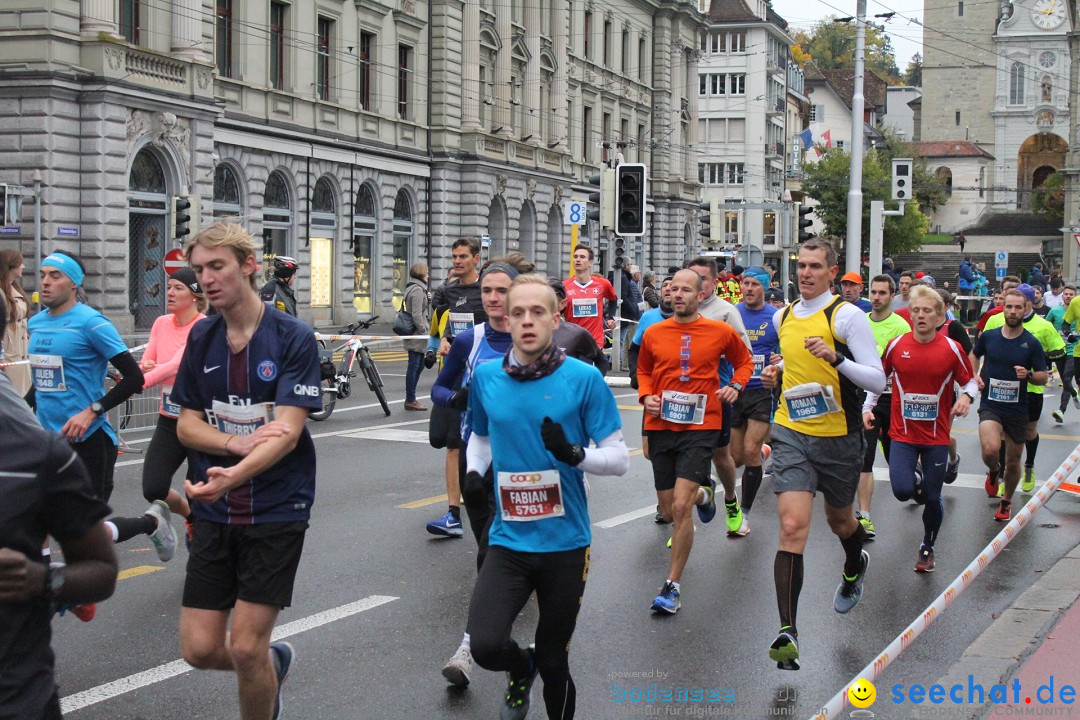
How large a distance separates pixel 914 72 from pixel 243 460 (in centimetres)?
15243

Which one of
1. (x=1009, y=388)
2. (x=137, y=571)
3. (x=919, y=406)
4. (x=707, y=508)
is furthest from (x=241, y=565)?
(x=1009, y=388)

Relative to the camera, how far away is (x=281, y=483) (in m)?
4.69

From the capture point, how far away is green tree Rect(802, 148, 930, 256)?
8531 cm

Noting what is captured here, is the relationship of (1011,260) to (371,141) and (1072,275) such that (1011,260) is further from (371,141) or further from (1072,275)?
(371,141)

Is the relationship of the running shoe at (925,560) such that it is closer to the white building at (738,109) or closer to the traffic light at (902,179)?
the traffic light at (902,179)

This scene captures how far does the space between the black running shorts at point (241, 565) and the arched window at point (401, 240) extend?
126 ft

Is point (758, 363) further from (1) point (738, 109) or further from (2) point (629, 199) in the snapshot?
(1) point (738, 109)

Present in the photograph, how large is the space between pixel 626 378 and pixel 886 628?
1792 cm

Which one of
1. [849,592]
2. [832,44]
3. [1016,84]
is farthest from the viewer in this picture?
[832,44]

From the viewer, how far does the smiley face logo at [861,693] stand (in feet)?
17.4

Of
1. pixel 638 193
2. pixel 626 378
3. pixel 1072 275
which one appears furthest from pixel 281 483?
pixel 1072 275

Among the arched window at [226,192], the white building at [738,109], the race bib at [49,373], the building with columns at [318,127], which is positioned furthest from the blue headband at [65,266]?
the white building at [738,109]

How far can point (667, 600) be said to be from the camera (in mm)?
7301

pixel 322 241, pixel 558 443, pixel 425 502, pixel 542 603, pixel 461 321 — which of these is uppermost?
pixel 322 241
